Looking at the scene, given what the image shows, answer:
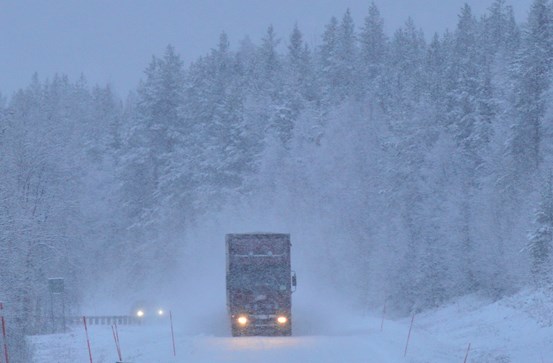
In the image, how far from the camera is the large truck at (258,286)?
1243 inches

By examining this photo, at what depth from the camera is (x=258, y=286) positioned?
31.9 m

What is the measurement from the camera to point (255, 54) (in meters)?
97.1

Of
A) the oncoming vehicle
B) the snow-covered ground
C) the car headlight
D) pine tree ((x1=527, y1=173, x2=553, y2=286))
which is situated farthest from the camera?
the oncoming vehicle

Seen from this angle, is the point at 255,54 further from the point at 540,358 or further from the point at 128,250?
the point at 540,358

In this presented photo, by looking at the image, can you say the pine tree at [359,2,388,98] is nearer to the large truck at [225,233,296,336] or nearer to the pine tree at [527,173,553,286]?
the pine tree at [527,173,553,286]

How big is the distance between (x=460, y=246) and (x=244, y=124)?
2530 cm

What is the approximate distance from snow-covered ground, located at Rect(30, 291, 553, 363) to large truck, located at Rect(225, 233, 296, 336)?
40.4 inches

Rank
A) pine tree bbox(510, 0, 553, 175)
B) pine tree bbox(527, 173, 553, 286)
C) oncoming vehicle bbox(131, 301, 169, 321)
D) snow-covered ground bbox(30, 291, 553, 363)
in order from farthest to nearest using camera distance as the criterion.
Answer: oncoming vehicle bbox(131, 301, 169, 321) < pine tree bbox(510, 0, 553, 175) < pine tree bbox(527, 173, 553, 286) < snow-covered ground bbox(30, 291, 553, 363)

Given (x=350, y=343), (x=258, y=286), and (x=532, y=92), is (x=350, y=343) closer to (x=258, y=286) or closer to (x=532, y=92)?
(x=258, y=286)

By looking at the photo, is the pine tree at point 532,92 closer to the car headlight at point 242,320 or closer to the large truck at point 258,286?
the large truck at point 258,286

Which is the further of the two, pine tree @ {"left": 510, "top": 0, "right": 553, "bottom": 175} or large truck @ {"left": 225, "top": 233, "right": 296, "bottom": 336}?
pine tree @ {"left": 510, "top": 0, "right": 553, "bottom": 175}

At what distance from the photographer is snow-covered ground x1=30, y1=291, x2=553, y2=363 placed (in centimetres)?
2448

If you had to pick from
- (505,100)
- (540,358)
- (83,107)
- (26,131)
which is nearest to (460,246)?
(505,100)

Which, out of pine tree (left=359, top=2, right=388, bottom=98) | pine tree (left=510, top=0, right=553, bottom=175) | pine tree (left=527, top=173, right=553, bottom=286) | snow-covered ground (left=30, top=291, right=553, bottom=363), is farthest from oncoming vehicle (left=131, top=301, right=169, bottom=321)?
pine tree (left=359, top=2, right=388, bottom=98)
